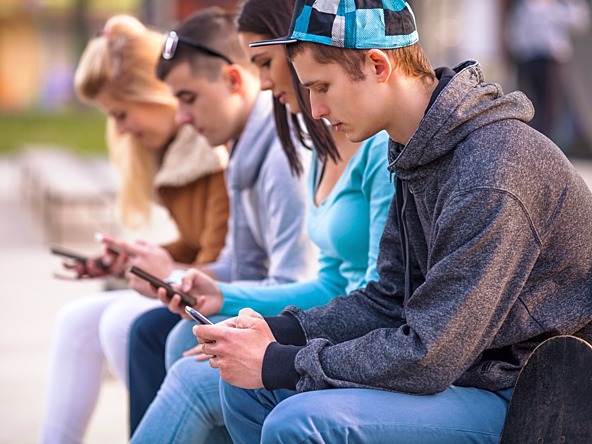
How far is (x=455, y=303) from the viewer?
190cm

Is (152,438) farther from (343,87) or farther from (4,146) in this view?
(4,146)

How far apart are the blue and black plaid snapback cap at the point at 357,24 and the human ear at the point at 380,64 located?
0.04 ft

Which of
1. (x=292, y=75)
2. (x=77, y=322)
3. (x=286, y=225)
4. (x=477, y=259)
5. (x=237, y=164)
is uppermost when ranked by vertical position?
(x=292, y=75)

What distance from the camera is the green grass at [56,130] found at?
1538 cm

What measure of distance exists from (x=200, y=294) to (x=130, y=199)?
50.3 inches

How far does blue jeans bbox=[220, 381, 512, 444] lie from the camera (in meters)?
1.95

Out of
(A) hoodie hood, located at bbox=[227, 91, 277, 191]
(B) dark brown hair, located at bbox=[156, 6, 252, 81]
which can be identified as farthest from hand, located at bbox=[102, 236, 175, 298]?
(B) dark brown hair, located at bbox=[156, 6, 252, 81]

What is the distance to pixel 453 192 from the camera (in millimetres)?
1938

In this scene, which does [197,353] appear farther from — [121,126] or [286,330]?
[121,126]

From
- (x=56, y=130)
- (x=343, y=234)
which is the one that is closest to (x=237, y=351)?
(x=343, y=234)

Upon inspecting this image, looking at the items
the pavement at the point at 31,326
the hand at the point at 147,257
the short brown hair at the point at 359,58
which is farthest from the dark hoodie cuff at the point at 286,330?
the pavement at the point at 31,326

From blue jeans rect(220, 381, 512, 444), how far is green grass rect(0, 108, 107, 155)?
12617 millimetres

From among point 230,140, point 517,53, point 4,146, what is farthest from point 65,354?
point 4,146

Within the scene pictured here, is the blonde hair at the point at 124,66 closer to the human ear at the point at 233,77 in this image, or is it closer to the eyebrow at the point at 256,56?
the human ear at the point at 233,77
